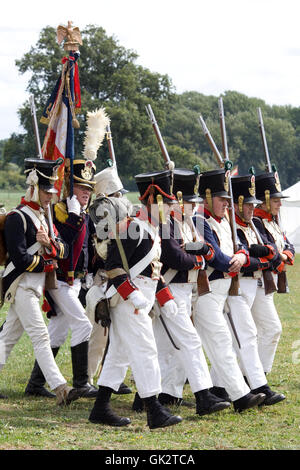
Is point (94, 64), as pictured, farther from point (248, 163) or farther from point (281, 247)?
point (281, 247)

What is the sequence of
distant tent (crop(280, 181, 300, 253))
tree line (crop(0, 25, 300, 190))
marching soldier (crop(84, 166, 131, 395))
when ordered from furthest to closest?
tree line (crop(0, 25, 300, 190)) < distant tent (crop(280, 181, 300, 253)) < marching soldier (crop(84, 166, 131, 395))

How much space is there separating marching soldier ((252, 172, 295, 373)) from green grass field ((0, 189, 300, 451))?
1.67ft

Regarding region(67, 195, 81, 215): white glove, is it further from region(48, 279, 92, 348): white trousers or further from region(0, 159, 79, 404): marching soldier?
region(48, 279, 92, 348): white trousers

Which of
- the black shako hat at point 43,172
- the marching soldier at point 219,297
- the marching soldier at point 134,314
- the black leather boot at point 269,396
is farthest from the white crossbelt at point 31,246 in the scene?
the black leather boot at point 269,396

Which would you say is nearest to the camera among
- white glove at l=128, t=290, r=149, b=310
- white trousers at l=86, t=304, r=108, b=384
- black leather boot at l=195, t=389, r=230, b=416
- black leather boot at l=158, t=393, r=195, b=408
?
white glove at l=128, t=290, r=149, b=310

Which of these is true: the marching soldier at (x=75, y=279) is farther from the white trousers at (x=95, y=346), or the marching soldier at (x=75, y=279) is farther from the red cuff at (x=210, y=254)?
the red cuff at (x=210, y=254)

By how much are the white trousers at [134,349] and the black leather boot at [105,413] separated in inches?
2.9

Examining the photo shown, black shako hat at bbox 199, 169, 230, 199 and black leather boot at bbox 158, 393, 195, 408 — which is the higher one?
black shako hat at bbox 199, 169, 230, 199

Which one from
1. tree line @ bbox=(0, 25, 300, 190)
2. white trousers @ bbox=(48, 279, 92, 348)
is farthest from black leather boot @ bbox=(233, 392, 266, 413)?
tree line @ bbox=(0, 25, 300, 190)

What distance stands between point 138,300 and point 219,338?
1.25 m

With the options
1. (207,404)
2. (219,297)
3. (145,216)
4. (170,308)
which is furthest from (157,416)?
(145,216)

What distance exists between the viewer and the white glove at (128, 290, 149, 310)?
21.1 ft

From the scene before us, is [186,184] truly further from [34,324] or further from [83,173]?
[34,324]
